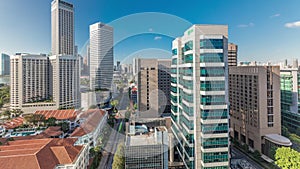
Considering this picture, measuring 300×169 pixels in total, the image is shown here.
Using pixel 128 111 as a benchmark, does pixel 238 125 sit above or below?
below

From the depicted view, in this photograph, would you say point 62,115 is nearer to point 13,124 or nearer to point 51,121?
point 51,121

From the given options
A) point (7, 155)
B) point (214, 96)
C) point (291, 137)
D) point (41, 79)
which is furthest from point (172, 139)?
point (41, 79)

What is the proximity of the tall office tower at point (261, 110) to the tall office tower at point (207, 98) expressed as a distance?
94.9 inches

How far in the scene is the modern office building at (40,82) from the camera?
894cm

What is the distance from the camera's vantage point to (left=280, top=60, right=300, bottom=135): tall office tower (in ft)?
19.3

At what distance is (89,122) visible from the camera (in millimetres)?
4887

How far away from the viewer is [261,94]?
480 centimetres

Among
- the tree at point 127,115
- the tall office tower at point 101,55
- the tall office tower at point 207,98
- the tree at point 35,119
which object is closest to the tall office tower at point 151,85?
the tree at point 127,115

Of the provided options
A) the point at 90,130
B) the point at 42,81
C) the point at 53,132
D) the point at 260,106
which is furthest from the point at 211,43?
the point at 42,81

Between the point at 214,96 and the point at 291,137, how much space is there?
12.9ft

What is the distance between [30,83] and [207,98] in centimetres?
966

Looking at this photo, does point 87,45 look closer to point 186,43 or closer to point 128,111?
point 186,43

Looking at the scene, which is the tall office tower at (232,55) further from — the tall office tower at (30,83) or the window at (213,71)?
the tall office tower at (30,83)

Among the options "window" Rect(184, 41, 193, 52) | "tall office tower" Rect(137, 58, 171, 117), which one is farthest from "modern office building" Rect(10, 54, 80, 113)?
"window" Rect(184, 41, 193, 52)
